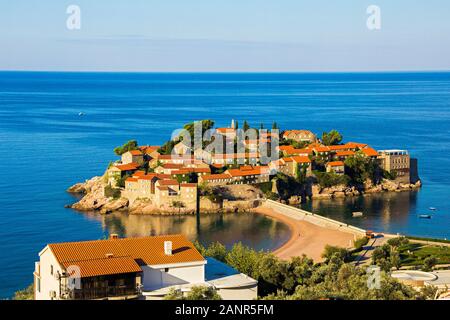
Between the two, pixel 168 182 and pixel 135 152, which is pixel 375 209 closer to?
pixel 168 182

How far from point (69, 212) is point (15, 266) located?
13.8 metres

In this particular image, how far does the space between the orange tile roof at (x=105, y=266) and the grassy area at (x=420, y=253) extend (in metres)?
18.0

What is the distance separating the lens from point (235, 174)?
54094 mm

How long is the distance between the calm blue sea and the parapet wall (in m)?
2.60

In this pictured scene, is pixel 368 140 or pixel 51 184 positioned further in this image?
pixel 368 140

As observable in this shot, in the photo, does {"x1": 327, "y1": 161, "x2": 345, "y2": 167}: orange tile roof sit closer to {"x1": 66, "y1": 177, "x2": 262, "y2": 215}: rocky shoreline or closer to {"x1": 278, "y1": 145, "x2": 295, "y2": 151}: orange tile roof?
{"x1": 278, "y1": 145, "x2": 295, "y2": 151}: orange tile roof

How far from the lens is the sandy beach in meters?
39.7

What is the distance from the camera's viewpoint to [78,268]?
754 inches

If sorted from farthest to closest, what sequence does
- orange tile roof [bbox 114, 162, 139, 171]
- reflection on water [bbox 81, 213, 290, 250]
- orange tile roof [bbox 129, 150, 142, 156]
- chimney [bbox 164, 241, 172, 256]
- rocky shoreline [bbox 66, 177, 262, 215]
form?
orange tile roof [bbox 129, 150, 142, 156], orange tile roof [bbox 114, 162, 139, 171], rocky shoreline [bbox 66, 177, 262, 215], reflection on water [bbox 81, 213, 290, 250], chimney [bbox 164, 241, 172, 256]

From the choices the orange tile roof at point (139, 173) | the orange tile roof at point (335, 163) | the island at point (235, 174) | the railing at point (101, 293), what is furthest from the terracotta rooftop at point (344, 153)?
the railing at point (101, 293)

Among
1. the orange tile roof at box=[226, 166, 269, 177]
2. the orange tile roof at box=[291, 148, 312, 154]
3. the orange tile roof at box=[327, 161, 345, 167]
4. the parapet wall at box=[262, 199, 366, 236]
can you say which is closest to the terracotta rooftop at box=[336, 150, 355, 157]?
the orange tile roof at box=[327, 161, 345, 167]
